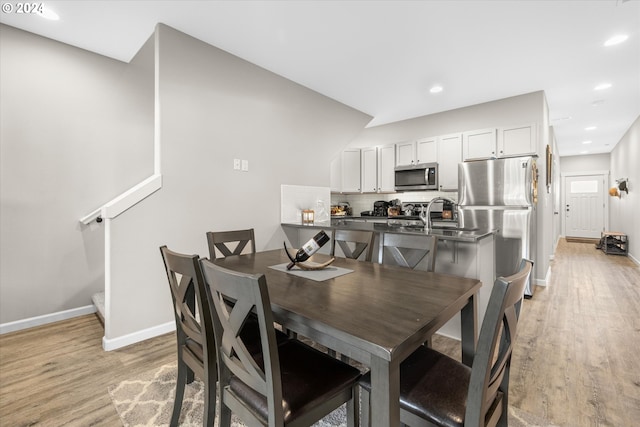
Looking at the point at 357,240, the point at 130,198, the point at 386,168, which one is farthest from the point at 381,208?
the point at 130,198

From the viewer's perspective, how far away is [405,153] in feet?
17.0

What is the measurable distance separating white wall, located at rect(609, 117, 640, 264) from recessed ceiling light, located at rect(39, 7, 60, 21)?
8.41 metres

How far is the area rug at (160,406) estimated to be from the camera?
1.55 meters

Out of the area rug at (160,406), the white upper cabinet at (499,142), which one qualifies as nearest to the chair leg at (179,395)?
Answer: the area rug at (160,406)

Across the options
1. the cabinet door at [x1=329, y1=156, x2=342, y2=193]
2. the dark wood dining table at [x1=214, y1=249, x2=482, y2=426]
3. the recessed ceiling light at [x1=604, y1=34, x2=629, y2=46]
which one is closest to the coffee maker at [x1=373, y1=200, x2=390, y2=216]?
the cabinet door at [x1=329, y1=156, x2=342, y2=193]

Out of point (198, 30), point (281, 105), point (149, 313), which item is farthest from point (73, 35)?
point (149, 313)

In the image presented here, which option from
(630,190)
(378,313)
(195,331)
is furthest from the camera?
(630,190)

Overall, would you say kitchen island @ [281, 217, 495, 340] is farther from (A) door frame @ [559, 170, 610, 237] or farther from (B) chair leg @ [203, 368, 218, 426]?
(A) door frame @ [559, 170, 610, 237]

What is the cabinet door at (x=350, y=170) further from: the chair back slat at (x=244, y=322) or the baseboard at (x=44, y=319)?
the chair back slat at (x=244, y=322)

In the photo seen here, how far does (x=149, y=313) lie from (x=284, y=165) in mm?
2071

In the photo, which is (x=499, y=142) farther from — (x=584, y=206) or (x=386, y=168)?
(x=584, y=206)

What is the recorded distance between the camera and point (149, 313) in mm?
2521

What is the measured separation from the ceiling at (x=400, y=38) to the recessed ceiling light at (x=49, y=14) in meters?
0.04

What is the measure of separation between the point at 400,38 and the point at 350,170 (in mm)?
3090
